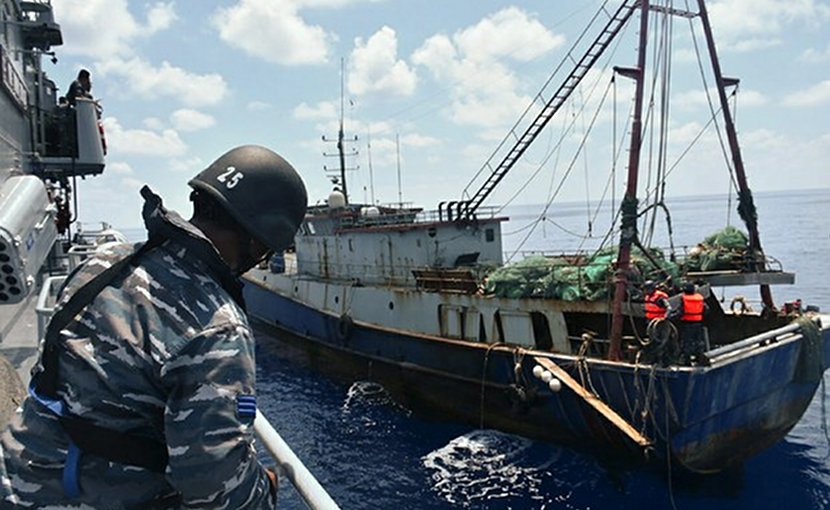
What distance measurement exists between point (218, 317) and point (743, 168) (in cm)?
1368

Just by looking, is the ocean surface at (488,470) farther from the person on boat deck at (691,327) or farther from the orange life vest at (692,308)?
the orange life vest at (692,308)

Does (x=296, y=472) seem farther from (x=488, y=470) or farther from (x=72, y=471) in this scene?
(x=488, y=470)

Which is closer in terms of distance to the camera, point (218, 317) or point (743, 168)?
point (218, 317)

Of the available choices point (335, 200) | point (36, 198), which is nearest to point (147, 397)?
point (36, 198)

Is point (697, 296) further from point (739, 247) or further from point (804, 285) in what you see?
point (804, 285)

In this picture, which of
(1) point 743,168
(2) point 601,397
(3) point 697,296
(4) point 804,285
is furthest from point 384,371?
(4) point 804,285

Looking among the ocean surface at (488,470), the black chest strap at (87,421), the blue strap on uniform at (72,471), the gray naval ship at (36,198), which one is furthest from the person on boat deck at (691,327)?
the blue strap on uniform at (72,471)

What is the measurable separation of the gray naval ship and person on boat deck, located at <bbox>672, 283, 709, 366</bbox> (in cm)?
833

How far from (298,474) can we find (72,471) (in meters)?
0.92

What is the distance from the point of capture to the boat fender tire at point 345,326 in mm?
17844

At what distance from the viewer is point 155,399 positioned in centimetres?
162

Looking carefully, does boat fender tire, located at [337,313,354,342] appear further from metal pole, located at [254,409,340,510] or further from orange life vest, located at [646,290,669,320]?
metal pole, located at [254,409,340,510]

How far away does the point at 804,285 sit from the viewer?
34156 mm

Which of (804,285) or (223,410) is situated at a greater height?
(223,410)
